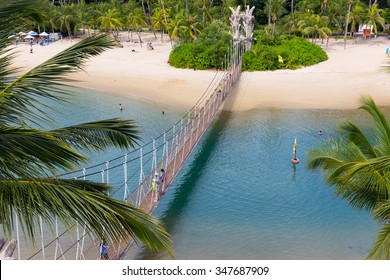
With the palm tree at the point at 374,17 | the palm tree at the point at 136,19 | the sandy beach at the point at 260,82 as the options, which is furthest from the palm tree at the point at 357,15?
the palm tree at the point at 136,19

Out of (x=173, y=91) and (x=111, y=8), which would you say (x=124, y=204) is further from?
(x=111, y=8)

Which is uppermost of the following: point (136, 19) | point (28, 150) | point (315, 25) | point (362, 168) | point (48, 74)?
point (48, 74)

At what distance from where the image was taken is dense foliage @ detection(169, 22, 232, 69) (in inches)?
1169

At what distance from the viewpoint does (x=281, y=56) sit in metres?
30.1

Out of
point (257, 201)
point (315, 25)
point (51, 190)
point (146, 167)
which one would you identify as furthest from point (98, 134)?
point (315, 25)

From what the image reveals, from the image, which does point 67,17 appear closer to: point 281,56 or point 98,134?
point 281,56

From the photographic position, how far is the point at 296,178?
1662 centimetres

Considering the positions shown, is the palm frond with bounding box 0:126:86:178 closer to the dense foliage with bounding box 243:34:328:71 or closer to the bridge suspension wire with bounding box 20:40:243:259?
the bridge suspension wire with bounding box 20:40:243:259

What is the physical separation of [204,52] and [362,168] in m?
24.8

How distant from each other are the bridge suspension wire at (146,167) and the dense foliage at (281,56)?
1.03 metres

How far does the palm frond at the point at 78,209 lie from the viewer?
3689mm

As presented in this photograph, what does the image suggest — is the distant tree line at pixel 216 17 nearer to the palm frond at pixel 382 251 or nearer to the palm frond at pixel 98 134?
the palm frond at pixel 382 251

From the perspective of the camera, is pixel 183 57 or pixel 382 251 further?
pixel 183 57

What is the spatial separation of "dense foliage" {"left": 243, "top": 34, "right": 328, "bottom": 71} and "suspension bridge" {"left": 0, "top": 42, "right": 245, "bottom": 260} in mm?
1232
